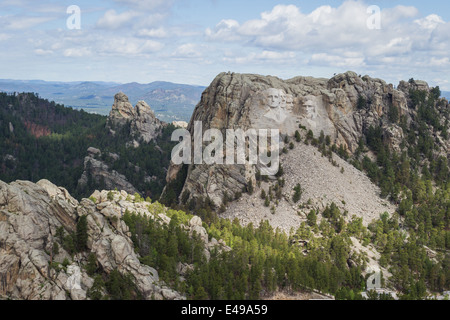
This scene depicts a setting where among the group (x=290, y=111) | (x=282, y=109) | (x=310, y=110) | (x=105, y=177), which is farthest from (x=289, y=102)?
(x=105, y=177)

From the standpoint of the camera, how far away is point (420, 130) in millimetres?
136750

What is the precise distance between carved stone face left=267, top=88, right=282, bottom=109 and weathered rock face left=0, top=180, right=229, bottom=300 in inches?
2544

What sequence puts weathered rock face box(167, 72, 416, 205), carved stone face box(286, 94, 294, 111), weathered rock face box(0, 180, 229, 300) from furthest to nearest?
carved stone face box(286, 94, 294, 111) < weathered rock face box(167, 72, 416, 205) < weathered rock face box(0, 180, 229, 300)

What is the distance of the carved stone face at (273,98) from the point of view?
121 meters

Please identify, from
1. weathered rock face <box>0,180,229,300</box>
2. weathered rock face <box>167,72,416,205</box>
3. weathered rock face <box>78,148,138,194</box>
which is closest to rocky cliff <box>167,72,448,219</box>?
weathered rock face <box>167,72,416,205</box>

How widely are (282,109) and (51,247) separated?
81306 millimetres

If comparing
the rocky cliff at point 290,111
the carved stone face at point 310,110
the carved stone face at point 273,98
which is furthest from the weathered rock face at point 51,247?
the carved stone face at point 310,110

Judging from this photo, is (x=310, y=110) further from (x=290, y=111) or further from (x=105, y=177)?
(x=105, y=177)

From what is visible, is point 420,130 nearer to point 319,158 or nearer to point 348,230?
point 319,158

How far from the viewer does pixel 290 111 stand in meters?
125

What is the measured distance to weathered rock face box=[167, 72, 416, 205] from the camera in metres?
109

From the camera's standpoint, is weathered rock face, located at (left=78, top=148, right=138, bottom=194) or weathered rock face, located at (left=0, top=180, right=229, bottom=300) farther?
weathered rock face, located at (left=78, top=148, right=138, bottom=194)

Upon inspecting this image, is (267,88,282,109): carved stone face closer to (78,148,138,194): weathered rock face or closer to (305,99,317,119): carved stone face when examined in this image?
(305,99,317,119): carved stone face
